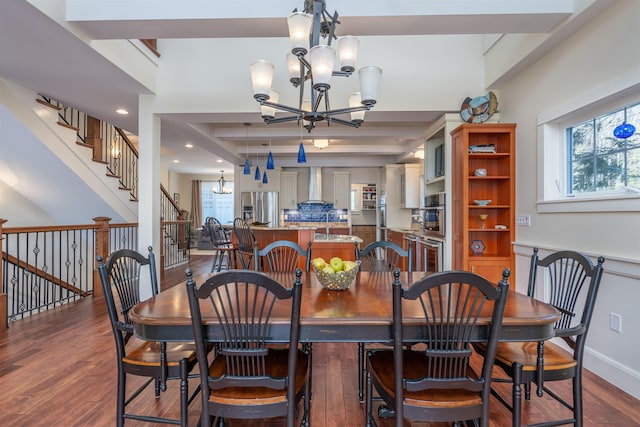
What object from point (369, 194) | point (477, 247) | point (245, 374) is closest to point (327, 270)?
point (245, 374)

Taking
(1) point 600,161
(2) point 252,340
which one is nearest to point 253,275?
(2) point 252,340

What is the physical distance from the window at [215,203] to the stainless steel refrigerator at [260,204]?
14.1 ft

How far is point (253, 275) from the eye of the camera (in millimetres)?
1288

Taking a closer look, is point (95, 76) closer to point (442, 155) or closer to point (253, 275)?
point (253, 275)

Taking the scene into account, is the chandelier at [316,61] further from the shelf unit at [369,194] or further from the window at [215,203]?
the window at [215,203]

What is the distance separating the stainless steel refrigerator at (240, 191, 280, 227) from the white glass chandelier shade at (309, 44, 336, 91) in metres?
6.69

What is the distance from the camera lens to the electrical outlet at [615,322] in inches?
91.4

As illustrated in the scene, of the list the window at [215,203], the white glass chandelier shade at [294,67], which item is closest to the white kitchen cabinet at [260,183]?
the window at [215,203]

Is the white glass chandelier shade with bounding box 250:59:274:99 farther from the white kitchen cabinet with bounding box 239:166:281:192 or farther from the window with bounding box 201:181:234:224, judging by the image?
the window with bounding box 201:181:234:224

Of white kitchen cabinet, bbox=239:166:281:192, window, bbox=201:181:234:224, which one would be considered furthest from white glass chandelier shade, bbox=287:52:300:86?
window, bbox=201:181:234:224

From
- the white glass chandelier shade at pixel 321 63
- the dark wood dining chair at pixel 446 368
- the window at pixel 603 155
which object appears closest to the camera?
the dark wood dining chair at pixel 446 368

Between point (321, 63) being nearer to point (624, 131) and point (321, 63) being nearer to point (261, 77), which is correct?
point (261, 77)

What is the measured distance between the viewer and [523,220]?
3.45 meters

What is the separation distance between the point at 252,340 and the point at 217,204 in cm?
1199
